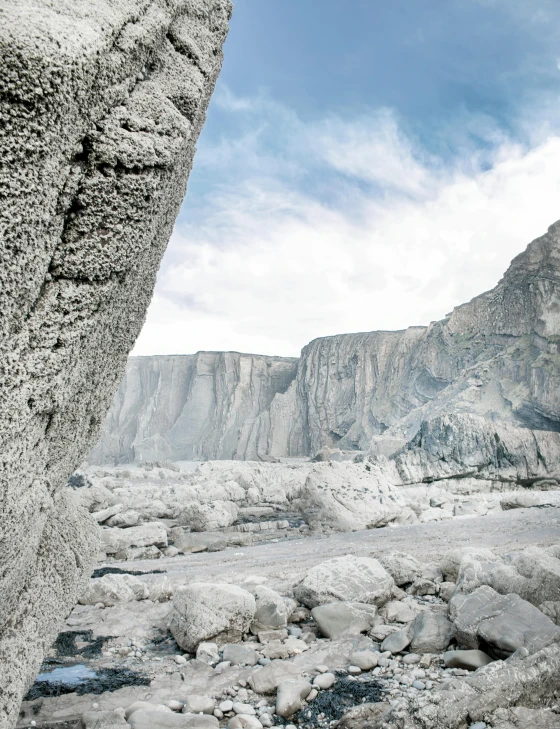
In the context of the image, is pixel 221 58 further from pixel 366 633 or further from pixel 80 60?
pixel 366 633

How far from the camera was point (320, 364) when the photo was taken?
147ft

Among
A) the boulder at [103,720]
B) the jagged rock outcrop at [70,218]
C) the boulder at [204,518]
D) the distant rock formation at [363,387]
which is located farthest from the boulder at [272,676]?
the distant rock formation at [363,387]

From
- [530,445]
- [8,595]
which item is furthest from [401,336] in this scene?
[8,595]

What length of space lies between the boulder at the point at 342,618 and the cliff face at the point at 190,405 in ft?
129

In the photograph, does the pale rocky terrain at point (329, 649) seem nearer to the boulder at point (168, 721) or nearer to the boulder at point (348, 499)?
the boulder at point (168, 721)

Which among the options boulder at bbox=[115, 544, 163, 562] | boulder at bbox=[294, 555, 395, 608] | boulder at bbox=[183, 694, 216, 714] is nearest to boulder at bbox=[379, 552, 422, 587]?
boulder at bbox=[294, 555, 395, 608]

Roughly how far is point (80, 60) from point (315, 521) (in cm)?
1154

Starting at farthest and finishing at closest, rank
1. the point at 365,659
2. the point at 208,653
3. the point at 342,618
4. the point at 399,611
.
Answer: the point at 399,611
the point at 342,618
the point at 208,653
the point at 365,659

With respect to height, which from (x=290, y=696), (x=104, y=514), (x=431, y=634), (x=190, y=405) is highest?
(x=190, y=405)

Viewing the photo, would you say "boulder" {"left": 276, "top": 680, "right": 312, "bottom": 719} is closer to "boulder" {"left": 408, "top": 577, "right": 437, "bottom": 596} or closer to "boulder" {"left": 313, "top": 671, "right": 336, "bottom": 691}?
"boulder" {"left": 313, "top": 671, "right": 336, "bottom": 691}

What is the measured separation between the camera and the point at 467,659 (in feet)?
11.4

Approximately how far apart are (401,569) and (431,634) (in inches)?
80.4

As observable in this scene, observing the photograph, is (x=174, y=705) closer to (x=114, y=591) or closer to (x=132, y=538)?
(x=114, y=591)

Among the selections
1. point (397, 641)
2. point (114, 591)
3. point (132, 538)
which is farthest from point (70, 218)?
point (132, 538)
